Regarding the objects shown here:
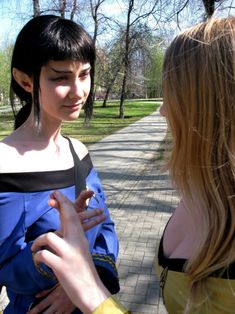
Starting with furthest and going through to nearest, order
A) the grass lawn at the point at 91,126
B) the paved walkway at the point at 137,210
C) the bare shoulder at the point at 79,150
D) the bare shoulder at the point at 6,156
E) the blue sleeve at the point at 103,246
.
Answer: the grass lawn at the point at 91,126, the paved walkway at the point at 137,210, the bare shoulder at the point at 79,150, the blue sleeve at the point at 103,246, the bare shoulder at the point at 6,156

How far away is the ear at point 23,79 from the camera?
55.8 inches

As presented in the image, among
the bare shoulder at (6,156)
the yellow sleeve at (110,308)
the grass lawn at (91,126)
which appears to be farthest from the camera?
the grass lawn at (91,126)

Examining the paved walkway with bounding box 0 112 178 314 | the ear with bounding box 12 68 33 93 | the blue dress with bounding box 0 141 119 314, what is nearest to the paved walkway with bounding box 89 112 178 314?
the paved walkway with bounding box 0 112 178 314

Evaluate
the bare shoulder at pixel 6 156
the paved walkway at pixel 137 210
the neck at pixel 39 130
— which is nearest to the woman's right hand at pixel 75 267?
the bare shoulder at pixel 6 156

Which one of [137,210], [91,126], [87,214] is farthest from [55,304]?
[91,126]

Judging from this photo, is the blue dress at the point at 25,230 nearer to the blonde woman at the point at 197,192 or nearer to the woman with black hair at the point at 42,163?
the woman with black hair at the point at 42,163

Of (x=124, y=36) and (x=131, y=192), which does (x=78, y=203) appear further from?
(x=124, y=36)

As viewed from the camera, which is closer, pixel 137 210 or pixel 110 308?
pixel 110 308

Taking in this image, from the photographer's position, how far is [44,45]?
4.39 feet

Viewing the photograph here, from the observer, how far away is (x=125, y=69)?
74.9 ft

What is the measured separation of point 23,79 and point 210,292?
3.42ft

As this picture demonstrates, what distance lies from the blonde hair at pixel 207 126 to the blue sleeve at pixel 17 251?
0.52m

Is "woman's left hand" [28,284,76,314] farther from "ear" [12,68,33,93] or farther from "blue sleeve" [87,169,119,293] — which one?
"ear" [12,68,33,93]

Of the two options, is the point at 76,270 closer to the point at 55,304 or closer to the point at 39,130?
the point at 55,304
